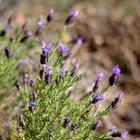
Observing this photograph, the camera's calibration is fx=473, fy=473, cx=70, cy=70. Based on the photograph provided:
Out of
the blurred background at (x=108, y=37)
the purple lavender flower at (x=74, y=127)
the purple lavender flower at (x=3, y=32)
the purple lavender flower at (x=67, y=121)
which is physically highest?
the purple lavender flower at (x=3, y=32)

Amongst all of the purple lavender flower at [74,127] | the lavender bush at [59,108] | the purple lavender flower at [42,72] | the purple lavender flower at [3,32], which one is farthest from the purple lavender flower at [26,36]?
the purple lavender flower at [74,127]

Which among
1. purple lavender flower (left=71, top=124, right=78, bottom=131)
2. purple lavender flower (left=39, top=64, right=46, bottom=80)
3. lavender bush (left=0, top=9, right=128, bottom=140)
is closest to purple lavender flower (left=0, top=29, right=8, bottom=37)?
lavender bush (left=0, top=9, right=128, bottom=140)

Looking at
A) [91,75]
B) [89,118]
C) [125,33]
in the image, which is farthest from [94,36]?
[89,118]

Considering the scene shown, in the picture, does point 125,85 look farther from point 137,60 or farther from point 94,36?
point 94,36

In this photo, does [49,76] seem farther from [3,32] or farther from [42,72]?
[3,32]

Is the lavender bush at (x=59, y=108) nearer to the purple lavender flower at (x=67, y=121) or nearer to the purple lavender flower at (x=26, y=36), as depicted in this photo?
the purple lavender flower at (x=67, y=121)

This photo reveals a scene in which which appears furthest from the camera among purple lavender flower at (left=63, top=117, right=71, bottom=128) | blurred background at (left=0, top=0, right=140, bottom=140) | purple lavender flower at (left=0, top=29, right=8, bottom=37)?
blurred background at (left=0, top=0, right=140, bottom=140)

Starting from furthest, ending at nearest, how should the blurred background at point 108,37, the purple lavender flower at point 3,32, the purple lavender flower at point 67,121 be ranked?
the blurred background at point 108,37 < the purple lavender flower at point 3,32 < the purple lavender flower at point 67,121

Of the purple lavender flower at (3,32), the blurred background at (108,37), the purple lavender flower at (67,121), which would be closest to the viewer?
the purple lavender flower at (67,121)

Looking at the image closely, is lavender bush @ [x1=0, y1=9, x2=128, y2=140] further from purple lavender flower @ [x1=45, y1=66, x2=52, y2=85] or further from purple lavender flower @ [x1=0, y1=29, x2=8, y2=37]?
purple lavender flower @ [x1=0, y1=29, x2=8, y2=37]
